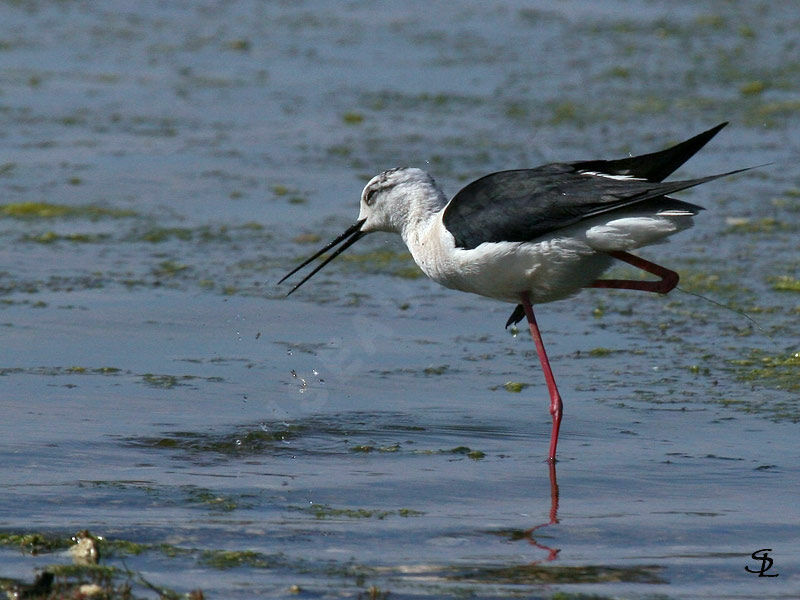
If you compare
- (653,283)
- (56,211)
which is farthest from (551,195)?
(56,211)

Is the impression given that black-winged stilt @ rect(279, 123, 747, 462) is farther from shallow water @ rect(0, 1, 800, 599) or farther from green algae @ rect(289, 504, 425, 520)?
green algae @ rect(289, 504, 425, 520)

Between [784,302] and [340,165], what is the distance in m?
3.51

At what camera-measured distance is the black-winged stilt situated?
5383 millimetres

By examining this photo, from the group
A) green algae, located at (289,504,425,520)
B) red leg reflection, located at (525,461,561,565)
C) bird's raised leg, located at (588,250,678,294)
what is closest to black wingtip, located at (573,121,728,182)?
bird's raised leg, located at (588,250,678,294)

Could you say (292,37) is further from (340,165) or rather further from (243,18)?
(340,165)

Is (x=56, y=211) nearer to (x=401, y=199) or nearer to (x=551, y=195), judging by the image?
(x=401, y=199)

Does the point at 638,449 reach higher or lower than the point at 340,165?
lower

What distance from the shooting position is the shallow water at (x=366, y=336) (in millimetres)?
4625

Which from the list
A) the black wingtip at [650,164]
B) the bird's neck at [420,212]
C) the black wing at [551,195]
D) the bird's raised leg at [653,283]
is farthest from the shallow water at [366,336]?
the black wingtip at [650,164]

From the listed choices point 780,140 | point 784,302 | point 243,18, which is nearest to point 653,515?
point 784,302

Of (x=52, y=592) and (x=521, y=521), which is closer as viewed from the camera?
(x=52, y=592)

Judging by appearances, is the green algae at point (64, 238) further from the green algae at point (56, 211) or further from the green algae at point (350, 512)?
the green algae at point (350, 512)

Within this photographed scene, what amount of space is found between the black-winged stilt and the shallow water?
0.58m

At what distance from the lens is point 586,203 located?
5383 millimetres
